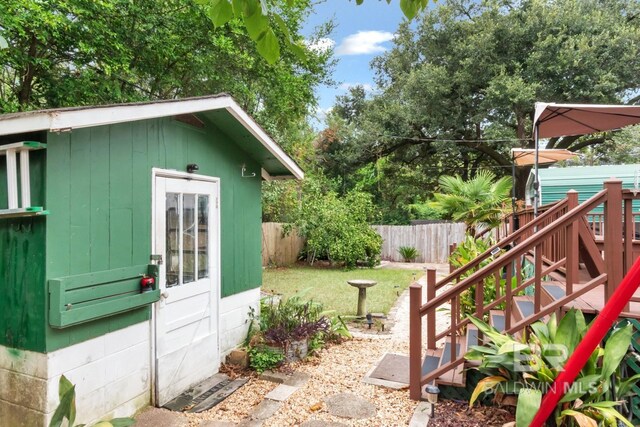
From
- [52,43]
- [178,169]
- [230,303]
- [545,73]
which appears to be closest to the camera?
[178,169]

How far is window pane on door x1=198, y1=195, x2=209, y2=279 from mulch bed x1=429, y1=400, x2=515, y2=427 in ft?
8.78

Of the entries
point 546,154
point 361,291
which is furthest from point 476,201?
point 361,291

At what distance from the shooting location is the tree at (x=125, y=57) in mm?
6586

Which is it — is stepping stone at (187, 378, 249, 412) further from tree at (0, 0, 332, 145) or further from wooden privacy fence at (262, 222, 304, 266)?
wooden privacy fence at (262, 222, 304, 266)

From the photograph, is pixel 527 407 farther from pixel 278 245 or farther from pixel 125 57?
pixel 278 245

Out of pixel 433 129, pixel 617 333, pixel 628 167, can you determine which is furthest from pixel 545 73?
pixel 617 333

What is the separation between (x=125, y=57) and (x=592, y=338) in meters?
8.33

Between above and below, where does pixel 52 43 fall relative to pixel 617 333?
above

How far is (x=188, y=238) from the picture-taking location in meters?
4.14

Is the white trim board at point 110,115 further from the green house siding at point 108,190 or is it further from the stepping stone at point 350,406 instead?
the stepping stone at point 350,406

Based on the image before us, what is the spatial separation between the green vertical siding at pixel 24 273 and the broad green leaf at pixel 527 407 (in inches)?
129

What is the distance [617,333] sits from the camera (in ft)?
9.05

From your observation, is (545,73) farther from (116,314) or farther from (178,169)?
(116,314)

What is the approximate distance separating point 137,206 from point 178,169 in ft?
2.06
